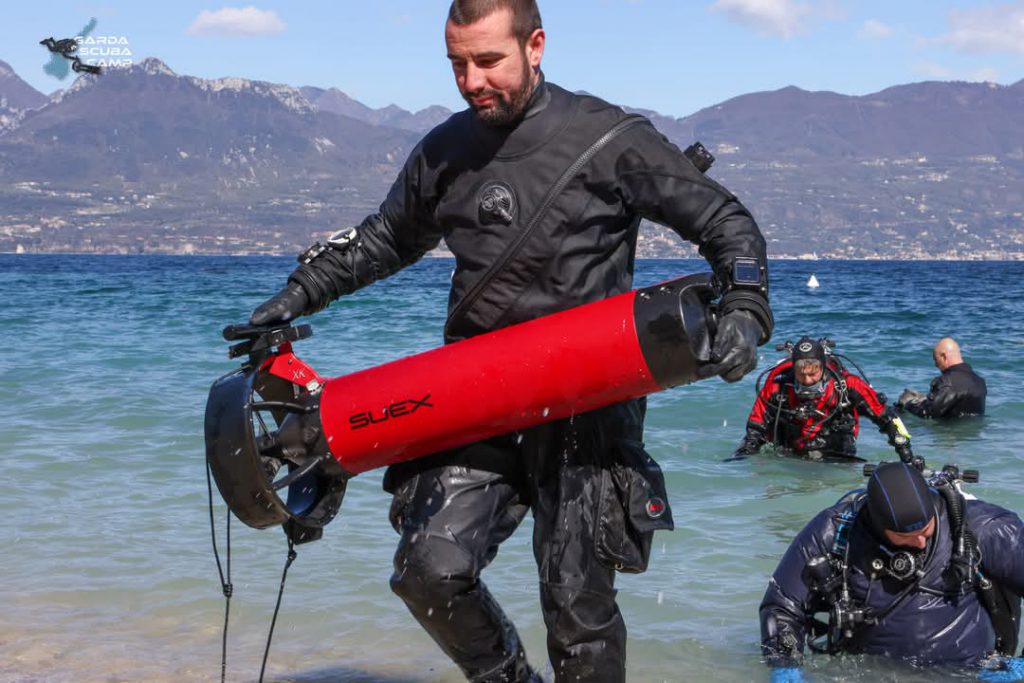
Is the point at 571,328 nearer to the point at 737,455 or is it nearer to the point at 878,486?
the point at 878,486

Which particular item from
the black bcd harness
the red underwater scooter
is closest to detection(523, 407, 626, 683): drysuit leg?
the red underwater scooter

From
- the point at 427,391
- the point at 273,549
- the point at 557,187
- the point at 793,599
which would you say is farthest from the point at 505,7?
the point at 273,549

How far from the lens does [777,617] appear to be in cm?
496

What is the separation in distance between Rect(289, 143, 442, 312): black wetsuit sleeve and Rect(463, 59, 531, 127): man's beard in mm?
303

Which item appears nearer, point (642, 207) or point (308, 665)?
point (642, 207)

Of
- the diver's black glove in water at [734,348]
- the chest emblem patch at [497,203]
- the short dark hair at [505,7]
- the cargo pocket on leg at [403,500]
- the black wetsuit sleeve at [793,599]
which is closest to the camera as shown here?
the diver's black glove in water at [734,348]

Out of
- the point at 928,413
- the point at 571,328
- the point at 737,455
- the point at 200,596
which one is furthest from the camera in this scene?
the point at 928,413

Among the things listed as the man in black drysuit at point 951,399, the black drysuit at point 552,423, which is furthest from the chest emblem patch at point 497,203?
the man in black drysuit at point 951,399

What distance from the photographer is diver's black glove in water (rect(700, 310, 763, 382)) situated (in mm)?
2699

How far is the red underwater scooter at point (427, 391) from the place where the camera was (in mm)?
2762

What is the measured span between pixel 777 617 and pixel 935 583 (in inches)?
24.2

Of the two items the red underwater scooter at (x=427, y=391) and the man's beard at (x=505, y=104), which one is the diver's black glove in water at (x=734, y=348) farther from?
the man's beard at (x=505, y=104)

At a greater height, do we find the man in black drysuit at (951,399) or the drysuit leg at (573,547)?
the drysuit leg at (573,547)

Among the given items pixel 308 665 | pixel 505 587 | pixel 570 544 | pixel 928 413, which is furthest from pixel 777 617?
pixel 928 413
